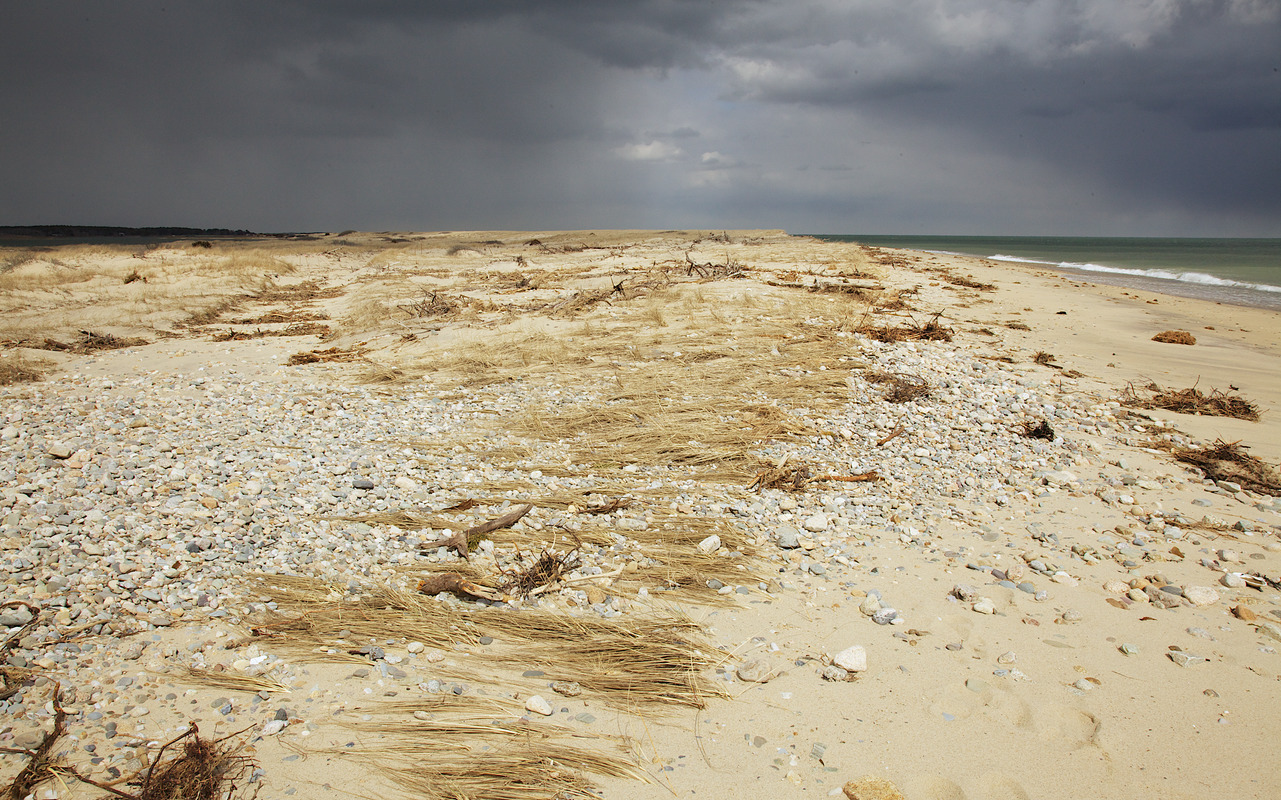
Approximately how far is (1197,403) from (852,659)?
6.59m

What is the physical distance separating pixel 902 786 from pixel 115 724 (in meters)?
3.36

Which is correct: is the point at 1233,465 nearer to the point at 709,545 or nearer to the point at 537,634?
the point at 709,545

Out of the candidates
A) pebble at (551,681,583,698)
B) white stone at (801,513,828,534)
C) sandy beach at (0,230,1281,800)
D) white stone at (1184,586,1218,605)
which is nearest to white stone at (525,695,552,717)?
sandy beach at (0,230,1281,800)

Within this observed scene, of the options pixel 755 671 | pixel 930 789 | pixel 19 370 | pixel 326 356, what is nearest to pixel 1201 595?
pixel 930 789

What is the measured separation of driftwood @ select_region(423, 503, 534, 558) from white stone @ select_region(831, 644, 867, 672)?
7.77 ft

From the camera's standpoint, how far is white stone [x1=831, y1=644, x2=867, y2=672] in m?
3.03

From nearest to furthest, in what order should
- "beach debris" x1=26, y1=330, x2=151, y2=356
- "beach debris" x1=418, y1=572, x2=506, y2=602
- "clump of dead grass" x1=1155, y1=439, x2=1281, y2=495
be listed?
"beach debris" x1=418, y1=572, x2=506, y2=602
"clump of dead grass" x1=1155, y1=439, x2=1281, y2=495
"beach debris" x1=26, y1=330, x2=151, y2=356

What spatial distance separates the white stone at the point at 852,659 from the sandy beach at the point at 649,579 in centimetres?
2

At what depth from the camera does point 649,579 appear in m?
3.84

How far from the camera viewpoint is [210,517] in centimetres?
419

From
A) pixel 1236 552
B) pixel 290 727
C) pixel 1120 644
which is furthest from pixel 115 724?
pixel 1236 552

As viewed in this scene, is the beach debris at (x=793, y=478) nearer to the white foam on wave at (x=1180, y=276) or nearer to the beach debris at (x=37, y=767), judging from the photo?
the beach debris at (x=37, y=767)

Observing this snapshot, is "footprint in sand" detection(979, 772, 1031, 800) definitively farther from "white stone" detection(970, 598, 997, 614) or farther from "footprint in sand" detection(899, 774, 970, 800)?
"white stone" detection(970, 598, 997, 614)

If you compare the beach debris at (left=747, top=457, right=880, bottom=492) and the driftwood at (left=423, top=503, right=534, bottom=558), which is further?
the beach debris at (left=747, top=457, right=880, bottom=492)
